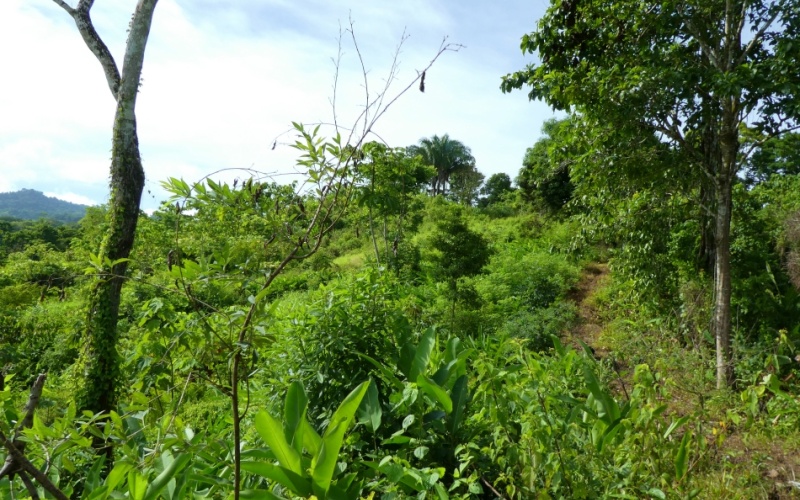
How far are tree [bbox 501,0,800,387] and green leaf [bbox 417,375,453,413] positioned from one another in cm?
303

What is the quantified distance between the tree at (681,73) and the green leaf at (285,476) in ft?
12.3

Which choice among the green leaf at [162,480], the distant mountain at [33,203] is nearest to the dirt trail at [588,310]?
the green leaf at [162,480]

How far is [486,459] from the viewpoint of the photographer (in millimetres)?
2113

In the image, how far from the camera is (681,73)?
13.1 feet

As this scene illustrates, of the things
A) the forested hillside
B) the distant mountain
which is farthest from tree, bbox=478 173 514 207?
the distant mountain

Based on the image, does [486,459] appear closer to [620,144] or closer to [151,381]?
[151,381]

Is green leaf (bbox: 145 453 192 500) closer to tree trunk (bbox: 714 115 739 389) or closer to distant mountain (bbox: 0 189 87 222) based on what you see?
tree trunk (bbox: 714 115 739 389)

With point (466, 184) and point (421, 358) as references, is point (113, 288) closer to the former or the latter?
point (421, 358)

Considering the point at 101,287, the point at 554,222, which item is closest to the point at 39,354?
the point at 101,287

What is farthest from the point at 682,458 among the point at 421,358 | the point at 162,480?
the point at 162,480

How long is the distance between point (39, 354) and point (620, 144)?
8.78 meters

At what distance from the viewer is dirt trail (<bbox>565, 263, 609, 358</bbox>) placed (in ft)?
24.8

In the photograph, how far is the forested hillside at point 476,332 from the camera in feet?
5.48

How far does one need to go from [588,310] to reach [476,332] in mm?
2736
